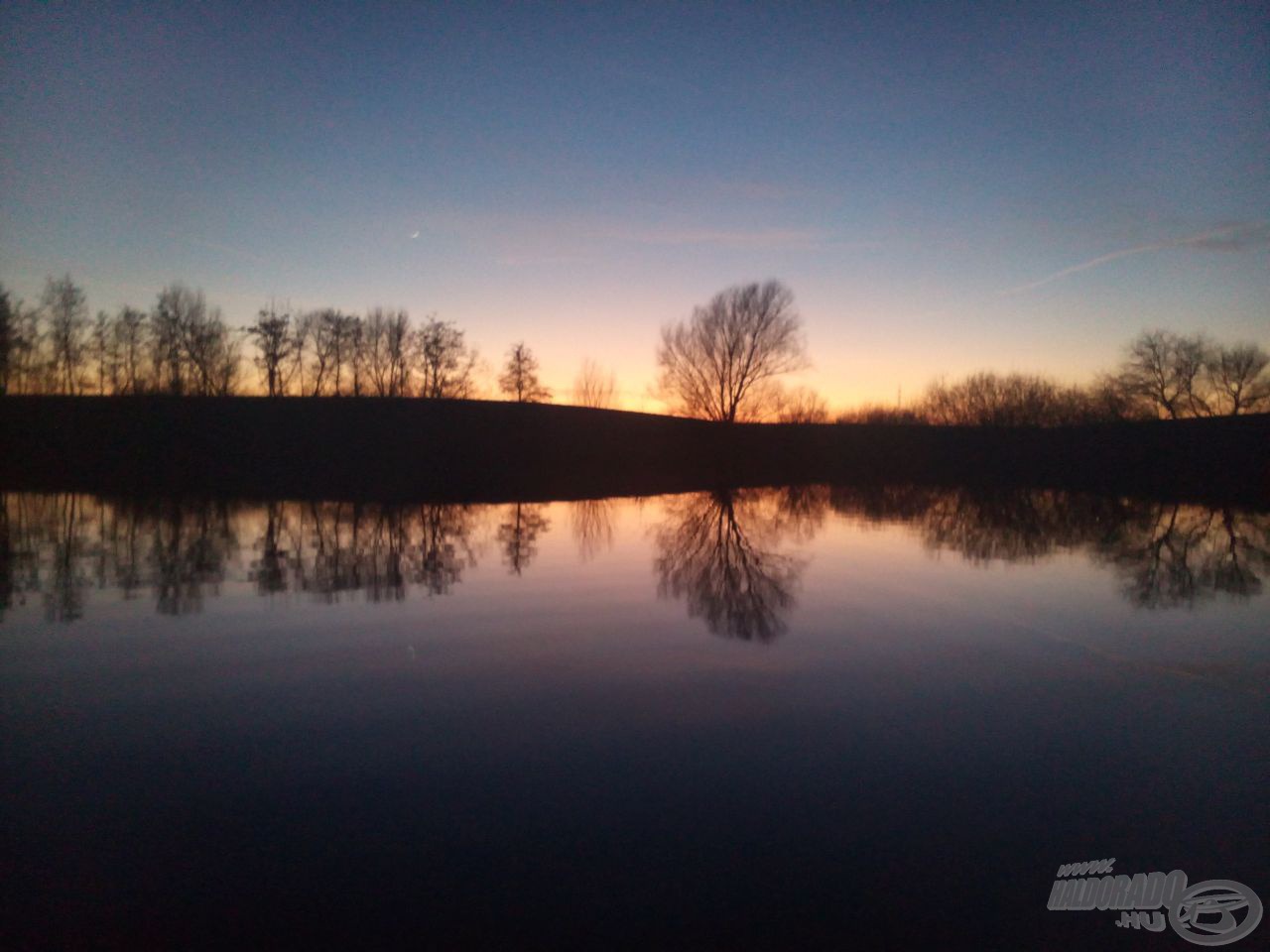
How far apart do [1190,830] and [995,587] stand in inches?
244

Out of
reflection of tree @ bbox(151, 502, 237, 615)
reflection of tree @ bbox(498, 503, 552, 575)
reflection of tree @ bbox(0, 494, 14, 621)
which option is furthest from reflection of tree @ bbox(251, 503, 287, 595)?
reflection of tree @ bbox(498, 503, 552, 575)

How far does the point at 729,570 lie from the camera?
10180 millimetres

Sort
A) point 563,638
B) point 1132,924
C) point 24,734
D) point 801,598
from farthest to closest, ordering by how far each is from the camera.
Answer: point 801,598
point 563,638
point 24,734
point 1132,924

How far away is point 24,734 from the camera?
438 centimetres

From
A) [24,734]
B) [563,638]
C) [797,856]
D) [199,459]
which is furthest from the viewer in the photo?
[199,459]

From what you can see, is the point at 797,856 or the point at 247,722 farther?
the point at 247,722

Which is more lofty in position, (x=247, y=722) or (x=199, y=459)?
(x=199, y=459)

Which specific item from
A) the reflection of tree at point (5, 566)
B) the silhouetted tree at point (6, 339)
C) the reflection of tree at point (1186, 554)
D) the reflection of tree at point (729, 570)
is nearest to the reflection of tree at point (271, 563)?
the reflection of tree at point (5, 566)

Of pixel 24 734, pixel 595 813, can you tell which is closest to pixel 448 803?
pixel 595 813

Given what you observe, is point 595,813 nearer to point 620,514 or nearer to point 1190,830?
point 1190,830

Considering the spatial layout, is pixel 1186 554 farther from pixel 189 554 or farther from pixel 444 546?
pixel 189 554

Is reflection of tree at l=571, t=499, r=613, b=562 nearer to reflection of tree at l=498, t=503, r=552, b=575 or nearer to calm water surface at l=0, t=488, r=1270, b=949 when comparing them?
reflection of tree at l=498, t=503, r=552, b=575

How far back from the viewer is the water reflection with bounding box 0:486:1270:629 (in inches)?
336

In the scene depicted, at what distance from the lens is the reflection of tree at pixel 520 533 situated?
35.5 ft
